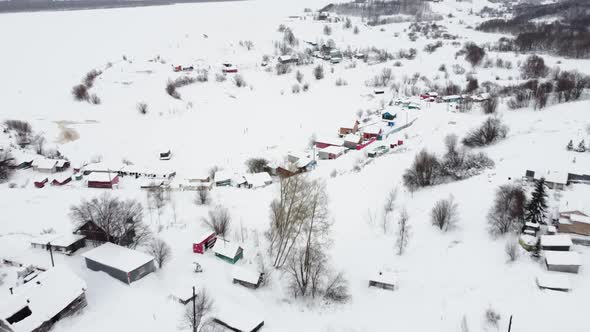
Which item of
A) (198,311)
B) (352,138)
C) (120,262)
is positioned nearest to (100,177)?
(120,262)

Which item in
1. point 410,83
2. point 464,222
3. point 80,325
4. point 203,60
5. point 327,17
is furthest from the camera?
point 327,17

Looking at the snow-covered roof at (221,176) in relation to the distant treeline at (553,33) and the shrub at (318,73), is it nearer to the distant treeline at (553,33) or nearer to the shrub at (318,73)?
the shrub at (318,73)

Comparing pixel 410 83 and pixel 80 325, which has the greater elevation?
pixel 410 83

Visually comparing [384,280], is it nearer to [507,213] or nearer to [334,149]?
[507,213]

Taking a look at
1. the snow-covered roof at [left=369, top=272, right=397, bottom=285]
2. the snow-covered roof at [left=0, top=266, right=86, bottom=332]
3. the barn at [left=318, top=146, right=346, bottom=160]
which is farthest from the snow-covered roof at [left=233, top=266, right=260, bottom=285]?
the barn at [left=318, top=146, right=346, bottom=160]

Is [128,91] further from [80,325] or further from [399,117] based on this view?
[80,325]

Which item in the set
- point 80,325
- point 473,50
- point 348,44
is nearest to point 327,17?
point 348,44

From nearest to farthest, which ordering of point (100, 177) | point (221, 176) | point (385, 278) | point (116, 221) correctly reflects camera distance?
point (385, 278)
point (116, 221)
point (100, 177)
point (221, 176)
